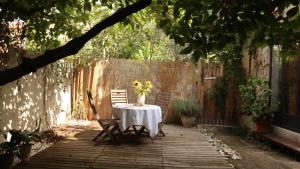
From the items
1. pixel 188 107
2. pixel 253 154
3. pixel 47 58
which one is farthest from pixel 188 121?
pixel 47 58

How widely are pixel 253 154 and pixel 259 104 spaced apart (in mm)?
1802

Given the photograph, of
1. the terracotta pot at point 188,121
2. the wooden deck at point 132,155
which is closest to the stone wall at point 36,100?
the wooden deck at point 132,155

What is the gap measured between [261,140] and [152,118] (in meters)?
2.66

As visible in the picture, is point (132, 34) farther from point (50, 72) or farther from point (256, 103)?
point (256, 103)

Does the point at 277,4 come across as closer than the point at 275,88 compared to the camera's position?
Yes

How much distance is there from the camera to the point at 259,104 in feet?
26.3

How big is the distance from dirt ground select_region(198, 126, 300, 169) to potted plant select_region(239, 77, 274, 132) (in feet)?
1.57

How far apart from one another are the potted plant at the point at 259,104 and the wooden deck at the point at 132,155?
1359 mm

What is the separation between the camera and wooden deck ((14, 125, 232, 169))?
537 cm

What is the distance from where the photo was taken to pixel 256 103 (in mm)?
8102

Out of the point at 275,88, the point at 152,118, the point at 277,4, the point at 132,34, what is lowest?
the point at 152,118

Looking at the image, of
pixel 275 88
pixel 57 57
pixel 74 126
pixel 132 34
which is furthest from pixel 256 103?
pixel 132 34

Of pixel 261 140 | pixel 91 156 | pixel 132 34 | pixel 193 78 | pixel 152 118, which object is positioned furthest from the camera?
pixel 132 34

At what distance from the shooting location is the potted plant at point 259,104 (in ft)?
26.0
